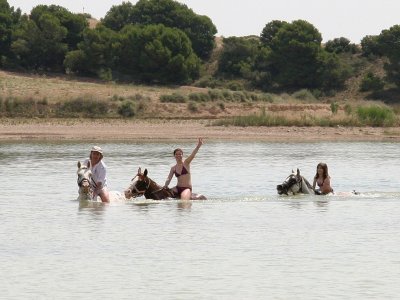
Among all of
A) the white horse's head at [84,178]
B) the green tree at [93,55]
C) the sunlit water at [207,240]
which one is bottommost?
the sunlit water at [207,240]

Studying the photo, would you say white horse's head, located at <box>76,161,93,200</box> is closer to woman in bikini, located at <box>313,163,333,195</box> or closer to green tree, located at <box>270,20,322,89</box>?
woman in bikini, located at <box>313,163,333,195</box>

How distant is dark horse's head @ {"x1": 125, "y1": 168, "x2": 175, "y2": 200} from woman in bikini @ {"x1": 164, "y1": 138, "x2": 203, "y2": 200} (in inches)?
7.0

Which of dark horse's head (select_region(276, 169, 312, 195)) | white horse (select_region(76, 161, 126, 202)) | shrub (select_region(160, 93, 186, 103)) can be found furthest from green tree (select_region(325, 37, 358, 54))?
white horse (select_region(76, 161, 126, 202))

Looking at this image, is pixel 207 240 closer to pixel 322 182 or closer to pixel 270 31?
pixel 322 182

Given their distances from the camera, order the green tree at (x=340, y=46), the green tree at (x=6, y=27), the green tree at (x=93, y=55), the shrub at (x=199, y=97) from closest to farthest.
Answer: the shrub at (x=199, y=97) → the green tree at (x=93, y=55) → the green tree at (x=6, y=27) → the green tree at (x=340, y=46)

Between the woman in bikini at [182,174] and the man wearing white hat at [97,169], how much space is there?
4.45 ft

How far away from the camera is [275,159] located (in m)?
34.8

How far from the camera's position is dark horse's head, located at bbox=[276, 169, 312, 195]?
22.8m

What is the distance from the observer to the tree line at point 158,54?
7338 cm

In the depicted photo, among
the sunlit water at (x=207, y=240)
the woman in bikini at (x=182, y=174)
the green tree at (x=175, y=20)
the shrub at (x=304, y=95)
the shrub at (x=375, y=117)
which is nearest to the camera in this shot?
the sunlit water at (x=207, y=240)

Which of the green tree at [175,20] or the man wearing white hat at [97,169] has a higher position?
the green tree at [175,20]

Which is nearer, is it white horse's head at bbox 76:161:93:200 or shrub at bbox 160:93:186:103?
white horse's head at bbox 76:161:93:200

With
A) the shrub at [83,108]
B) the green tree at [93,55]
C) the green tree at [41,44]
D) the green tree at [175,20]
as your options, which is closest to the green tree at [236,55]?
the green tree at [175,20]

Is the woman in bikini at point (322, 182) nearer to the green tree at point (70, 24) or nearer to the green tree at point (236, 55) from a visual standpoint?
the green tree at point (70, 24)
